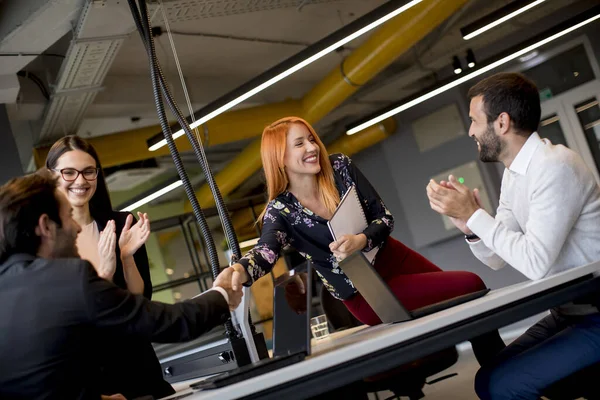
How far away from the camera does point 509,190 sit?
91.5 inches

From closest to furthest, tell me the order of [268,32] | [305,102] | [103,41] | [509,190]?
[509,190]
[103,41]
[268,32]
[305,102]

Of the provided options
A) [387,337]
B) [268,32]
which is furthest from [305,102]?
[387,337]

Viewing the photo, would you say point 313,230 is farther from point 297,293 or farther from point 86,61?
point 86,61

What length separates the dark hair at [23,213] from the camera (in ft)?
5.20

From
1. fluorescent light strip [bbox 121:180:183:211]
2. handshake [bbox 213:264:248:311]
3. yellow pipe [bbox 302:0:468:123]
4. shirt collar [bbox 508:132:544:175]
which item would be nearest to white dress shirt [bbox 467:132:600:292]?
shirt collar [bbox 508:132:544:175]

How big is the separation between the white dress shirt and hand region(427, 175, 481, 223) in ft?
0.11

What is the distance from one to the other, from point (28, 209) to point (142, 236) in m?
0.76

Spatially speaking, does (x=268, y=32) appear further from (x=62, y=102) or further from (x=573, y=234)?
(x=573, y=234)

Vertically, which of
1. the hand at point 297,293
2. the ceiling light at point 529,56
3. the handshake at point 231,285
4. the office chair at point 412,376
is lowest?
the office chair at point 412,376

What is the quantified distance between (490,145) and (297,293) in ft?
2.82

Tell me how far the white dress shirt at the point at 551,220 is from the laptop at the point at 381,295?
184 mm

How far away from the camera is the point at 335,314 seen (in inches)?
186

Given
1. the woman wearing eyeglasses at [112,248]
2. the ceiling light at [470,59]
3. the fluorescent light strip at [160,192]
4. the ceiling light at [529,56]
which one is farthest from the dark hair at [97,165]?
the ceiling light at [529,56]

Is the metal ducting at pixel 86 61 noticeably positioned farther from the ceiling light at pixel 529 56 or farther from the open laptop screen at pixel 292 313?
the ceiling light at pixel 529 56
